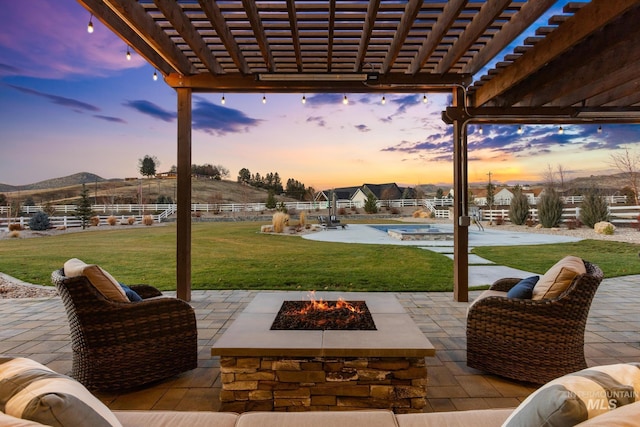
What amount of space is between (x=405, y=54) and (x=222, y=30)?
6.64 feet

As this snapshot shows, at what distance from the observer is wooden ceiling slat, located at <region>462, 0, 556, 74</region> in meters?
2.95

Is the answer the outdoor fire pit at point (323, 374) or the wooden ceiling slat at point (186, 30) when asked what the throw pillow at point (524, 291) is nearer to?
the outdoor fire pit at point (323, 374)

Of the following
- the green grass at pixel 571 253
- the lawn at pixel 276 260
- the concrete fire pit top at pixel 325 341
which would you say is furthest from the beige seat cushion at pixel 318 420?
the green grass at pixel 571 253

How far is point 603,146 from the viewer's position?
12625mm

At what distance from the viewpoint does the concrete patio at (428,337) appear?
244 cm

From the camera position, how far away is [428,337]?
140 inches

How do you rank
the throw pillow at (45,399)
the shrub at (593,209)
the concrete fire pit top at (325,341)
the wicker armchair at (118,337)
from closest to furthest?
1. the throw pillow at (45,399)
2. the concrete fire pit top at (325,341)
3. the wicker armchair at (118,337)
4. the shrub at (593,209)

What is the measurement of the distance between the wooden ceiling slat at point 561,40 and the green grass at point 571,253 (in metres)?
4.06

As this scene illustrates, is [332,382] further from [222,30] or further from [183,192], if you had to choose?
[183,192]

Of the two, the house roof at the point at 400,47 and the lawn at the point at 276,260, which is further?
the lawn at the point at 276,260

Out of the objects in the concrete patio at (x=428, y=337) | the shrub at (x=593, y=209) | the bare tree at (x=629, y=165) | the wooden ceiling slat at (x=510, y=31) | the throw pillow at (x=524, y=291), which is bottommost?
the concrete patio at (x=428, y=337)

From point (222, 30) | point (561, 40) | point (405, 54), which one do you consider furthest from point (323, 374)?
point (405, 54)

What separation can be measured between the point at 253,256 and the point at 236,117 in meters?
7.34

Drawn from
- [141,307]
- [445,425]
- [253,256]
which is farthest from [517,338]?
[253,256]
